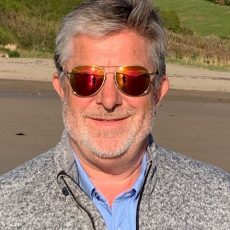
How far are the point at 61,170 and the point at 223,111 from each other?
14292mm

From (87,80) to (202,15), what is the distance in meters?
70.1

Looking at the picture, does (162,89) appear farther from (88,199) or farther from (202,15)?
(202,15)

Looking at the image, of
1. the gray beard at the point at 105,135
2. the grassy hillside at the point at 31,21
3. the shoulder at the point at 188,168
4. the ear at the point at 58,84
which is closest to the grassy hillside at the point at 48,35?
the grassy hillside at the point at 31,21

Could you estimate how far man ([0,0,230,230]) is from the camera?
8.31 feet

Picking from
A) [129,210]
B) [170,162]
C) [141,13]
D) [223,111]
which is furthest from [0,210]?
[223,111]

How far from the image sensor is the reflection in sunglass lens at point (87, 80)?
258cm

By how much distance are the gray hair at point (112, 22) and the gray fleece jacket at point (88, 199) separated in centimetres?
35

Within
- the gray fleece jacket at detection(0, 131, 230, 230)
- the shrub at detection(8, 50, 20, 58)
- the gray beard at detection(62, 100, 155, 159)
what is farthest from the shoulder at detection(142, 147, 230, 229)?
the shrub at detection(8, 50, 20, 58)

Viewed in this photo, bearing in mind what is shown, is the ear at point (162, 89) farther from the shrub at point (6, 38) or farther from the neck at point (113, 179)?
the shrub at point (6, 38)

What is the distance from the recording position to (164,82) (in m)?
2.78

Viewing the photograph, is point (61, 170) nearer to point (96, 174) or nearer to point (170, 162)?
point (96, 174)

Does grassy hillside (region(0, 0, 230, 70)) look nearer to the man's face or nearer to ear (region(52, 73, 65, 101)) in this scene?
ear (region(52, 73, 65, 101))

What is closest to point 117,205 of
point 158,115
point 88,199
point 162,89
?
point 88,199

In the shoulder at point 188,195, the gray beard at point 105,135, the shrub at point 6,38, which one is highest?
the gray beard at point 105,135
